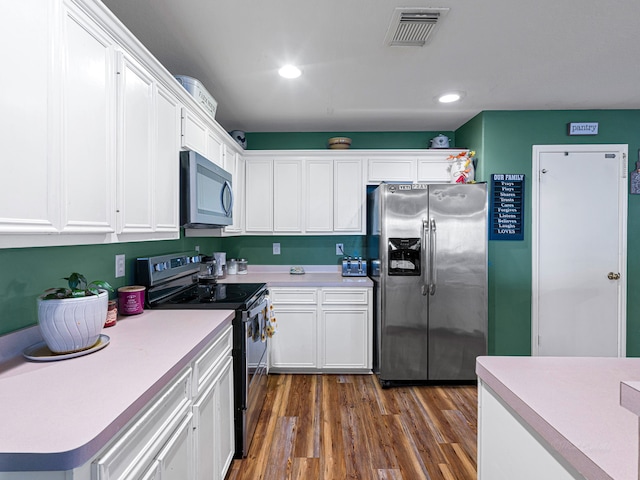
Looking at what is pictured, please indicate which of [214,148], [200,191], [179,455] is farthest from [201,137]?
[179,455]

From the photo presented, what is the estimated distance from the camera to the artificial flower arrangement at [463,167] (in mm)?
3014

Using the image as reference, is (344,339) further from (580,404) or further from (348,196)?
(580,404)

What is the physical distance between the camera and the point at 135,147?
1.41 m

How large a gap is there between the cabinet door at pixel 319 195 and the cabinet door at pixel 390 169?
0.43 m

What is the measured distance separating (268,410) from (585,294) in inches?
118

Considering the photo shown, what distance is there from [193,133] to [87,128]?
3.15ft

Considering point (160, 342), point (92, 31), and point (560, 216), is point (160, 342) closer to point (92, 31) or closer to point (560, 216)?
point (92, 31)

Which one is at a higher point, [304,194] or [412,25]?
[412,25]

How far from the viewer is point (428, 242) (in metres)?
2.70

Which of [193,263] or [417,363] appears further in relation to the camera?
[417,363]

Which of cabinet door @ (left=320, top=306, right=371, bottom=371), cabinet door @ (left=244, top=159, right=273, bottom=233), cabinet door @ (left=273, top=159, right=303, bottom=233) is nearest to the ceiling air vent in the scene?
cabinet door @ (left=273, top=159, right=303, bottom=233)

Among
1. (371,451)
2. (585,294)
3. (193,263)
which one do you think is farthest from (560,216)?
(193,263)

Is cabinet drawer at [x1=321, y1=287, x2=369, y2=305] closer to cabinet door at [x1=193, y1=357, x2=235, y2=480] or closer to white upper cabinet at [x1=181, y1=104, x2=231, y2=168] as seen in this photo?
cabinet door at [x1=193, y1=357, x2=235, y2=480]

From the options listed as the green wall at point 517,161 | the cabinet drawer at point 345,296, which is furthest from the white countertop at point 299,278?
the green wall at point 517,161
